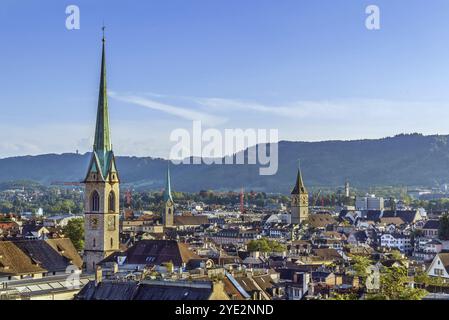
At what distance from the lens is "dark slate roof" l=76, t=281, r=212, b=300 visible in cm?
1407

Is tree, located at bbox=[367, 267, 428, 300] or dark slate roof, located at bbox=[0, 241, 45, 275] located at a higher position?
tree, located at bbox=[367, 267, 428, 300]

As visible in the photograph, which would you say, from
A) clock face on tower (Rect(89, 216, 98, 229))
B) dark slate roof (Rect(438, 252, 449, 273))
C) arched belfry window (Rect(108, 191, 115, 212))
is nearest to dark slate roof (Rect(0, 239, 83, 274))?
clock face on tower (Rect(89, 216, 98, 229))

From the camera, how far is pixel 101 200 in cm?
3478

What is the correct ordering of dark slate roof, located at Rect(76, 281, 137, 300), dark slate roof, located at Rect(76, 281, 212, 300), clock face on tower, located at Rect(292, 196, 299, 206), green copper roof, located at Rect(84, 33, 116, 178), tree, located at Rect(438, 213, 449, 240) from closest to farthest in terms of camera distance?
dark slate roof, located at Rect(76, 281, 212, 300) → dark slate roof, located at Rect(76, 281, 137, 300) → green copper roof, located at Rect(84, 33, 116, 178) → tree, located at Rect(438, 213, 449, 240) → clock face on tower, located at Rect(292, 196, 299, 206)

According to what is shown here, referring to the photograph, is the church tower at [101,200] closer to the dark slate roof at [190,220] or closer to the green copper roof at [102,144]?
the green copper roof at [102,144]

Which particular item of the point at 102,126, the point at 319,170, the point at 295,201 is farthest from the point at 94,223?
the point at 319,170

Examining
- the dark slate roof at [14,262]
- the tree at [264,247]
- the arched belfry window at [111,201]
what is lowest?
the tree at [264,247]

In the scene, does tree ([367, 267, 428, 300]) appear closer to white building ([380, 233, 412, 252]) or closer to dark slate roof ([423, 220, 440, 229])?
white building ([380, 233, 412, 252])

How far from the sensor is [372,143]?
147 m

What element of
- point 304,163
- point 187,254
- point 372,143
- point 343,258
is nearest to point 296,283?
point 187,254

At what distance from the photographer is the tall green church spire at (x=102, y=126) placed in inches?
1329

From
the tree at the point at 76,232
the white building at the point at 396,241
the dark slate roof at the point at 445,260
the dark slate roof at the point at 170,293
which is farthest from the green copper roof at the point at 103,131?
the white building at the point at 396,241

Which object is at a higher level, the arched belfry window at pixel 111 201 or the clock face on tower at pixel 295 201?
the arched belfry window at pixel 111 201

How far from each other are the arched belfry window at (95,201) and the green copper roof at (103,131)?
1.18 meters
